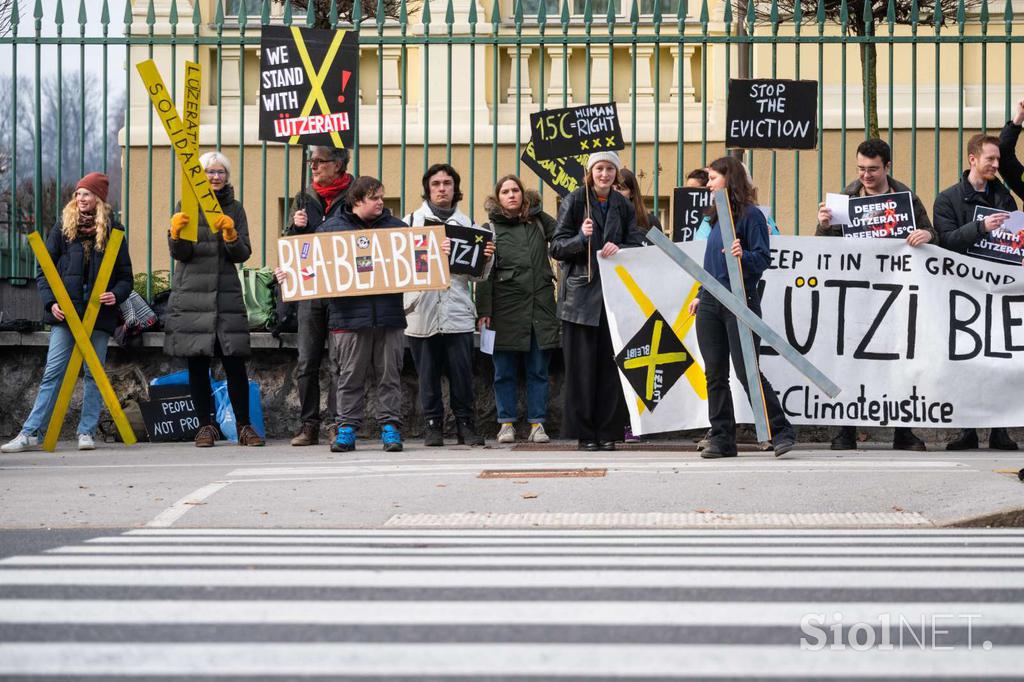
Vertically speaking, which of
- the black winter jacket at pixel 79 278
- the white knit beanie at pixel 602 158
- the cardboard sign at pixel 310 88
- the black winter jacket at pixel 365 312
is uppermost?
the cardboard sign at pixel 310 88

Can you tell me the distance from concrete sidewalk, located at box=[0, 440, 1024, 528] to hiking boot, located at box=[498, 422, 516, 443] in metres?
1.20

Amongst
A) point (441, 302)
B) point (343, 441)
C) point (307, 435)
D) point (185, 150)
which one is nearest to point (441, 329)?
point (441, 302)

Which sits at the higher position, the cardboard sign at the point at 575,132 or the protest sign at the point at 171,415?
the cardboard sign at the point at 575,132

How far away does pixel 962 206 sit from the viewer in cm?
1128

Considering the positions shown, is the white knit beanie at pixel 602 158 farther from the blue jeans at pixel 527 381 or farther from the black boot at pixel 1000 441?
the black boot at pixel 1000 441

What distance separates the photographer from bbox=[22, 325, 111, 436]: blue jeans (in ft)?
38.8

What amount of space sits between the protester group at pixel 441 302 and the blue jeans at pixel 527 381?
11 millimetres

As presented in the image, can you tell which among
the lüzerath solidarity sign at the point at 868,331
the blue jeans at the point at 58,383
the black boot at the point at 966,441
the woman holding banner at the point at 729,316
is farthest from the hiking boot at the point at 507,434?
the black boot at the point at 966,441

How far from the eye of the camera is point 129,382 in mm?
12719

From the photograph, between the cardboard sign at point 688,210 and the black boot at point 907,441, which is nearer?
the black boot at point 907,441

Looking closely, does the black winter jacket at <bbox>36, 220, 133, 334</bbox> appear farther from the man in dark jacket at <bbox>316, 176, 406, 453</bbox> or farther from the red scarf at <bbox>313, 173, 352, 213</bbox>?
the man in dark jacket at <bbox>316, 176, 406, 453</bbox>

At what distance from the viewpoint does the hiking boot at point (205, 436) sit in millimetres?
11852

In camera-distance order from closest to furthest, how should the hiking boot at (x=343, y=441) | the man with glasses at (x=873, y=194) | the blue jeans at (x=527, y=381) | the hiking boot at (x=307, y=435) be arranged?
the man with glasses at (x=873, y=194), the hiking boot at (x=343, y=441), the blue jeans at (x=527, y=381), the hiking boot at (x=307, y=435)

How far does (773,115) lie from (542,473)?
3738mm
